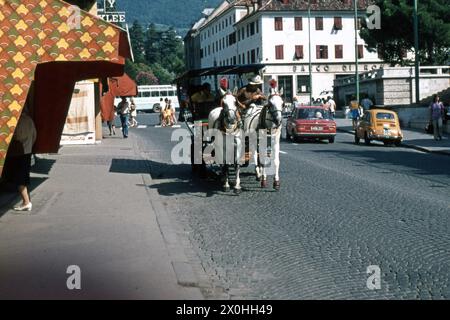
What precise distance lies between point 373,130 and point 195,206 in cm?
2016

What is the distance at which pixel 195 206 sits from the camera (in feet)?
45.2

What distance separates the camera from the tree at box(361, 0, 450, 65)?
2603 inches

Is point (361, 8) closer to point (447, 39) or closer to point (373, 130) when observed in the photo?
point (447, 39)

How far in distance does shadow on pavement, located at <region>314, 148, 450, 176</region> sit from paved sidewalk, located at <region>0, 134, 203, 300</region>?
8.12 meters

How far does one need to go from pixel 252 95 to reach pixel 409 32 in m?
54.1

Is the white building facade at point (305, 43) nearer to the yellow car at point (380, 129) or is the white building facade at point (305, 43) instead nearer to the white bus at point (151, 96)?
the white bus at point (151, 96)

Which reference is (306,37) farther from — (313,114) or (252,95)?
(252,95)

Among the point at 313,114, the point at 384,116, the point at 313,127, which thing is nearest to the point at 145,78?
the point at 313,114

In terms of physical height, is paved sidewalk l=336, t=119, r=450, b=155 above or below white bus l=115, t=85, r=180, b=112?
below

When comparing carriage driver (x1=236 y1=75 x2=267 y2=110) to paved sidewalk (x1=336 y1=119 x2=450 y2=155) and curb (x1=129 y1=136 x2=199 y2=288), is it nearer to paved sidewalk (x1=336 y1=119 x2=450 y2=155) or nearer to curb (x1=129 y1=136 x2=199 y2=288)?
curb (x1=129 y1=136 x2=199 y2=288)

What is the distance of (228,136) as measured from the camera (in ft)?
51.1
